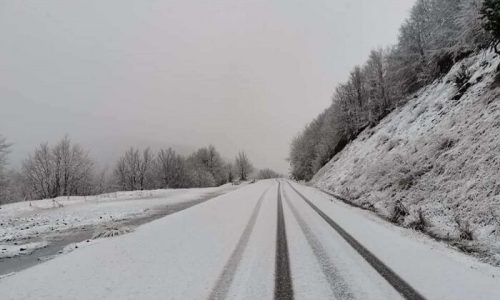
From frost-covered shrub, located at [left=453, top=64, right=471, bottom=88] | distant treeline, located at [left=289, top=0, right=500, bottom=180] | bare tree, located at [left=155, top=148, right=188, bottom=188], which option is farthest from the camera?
bare tree, located at [left=155, top=148, right=188, bottom=188]

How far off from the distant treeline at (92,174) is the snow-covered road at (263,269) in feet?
131

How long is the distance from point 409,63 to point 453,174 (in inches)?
1344

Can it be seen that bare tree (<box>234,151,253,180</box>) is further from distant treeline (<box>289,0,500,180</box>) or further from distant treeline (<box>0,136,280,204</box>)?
distant treeline (<box>289,0,500,180</box>)

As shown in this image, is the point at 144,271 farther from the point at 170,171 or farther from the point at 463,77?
the point at 170,171

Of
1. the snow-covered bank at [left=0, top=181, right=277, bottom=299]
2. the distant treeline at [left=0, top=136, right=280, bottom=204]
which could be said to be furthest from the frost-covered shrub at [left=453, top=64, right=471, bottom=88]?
the distant treeline at [left=0, top=136, right=280, bottom=204]

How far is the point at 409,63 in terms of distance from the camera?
41906 mm

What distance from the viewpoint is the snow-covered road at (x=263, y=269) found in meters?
5.42

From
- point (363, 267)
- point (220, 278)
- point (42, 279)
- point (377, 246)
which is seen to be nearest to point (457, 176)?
point (377, 246)

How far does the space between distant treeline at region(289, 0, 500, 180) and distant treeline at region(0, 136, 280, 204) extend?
99.3 ft

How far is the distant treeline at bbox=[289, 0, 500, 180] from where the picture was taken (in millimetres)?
23234

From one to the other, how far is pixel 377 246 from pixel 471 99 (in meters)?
13.5

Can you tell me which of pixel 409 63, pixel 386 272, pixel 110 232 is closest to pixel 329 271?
pixel 386 272

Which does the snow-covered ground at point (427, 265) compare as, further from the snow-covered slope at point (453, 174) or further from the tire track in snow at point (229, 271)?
the tire track in snow at point (229, 271)

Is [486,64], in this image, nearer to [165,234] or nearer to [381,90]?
[165,234]
